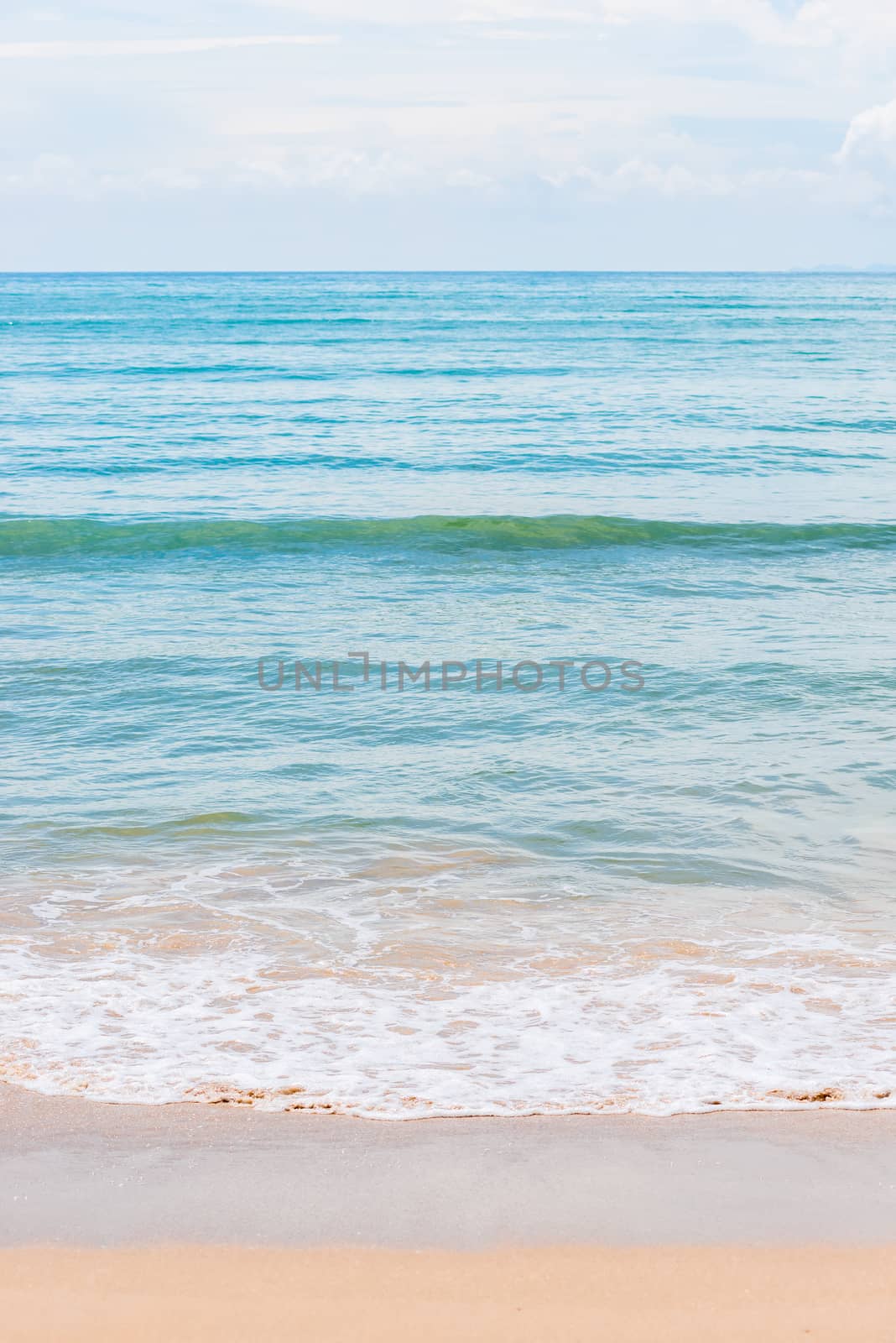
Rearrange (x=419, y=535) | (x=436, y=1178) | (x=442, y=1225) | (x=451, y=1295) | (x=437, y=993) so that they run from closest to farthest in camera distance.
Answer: (x=451, y=1295) → (x=442, y=1225) → (x=436, y=1178) → (x=437, y=993) → (x=419, y=535)

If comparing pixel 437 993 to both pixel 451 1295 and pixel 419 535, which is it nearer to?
pixel 451 1295

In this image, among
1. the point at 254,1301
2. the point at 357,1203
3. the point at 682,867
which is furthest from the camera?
the point at 682,867

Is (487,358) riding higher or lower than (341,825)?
higher

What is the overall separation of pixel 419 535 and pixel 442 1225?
12006 millimetres

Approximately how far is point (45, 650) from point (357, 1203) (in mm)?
7659

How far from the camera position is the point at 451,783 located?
7359mm

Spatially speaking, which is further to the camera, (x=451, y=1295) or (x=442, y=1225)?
(x=442, y=1225)

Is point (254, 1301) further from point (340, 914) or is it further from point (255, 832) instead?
point (255, 832)

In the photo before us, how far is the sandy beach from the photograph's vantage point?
3082 millimetres

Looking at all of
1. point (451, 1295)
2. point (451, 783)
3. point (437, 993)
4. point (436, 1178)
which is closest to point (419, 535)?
point (451, 783)

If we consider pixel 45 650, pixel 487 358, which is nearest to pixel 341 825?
pixel 45 650

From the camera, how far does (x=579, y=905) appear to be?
587 centimetres

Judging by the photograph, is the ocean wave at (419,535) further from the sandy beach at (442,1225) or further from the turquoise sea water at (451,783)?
the sandy beach at (442,1225)

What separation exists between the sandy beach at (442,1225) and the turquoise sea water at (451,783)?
0.23 metres
